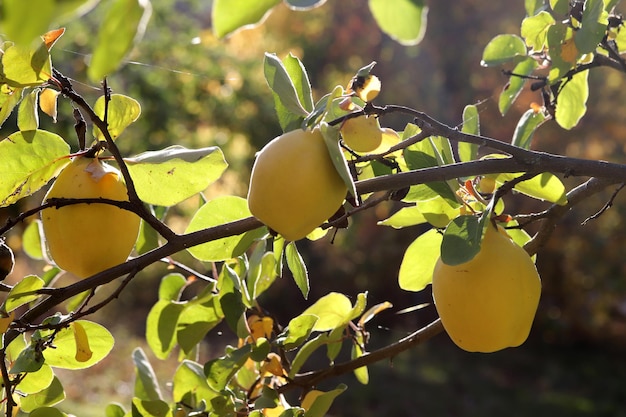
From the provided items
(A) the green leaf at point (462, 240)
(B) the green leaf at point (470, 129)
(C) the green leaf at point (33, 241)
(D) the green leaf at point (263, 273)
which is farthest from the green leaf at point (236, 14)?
(C) the green leaf at point (33, 241)

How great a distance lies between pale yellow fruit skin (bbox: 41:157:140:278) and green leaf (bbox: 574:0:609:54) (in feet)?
1.51

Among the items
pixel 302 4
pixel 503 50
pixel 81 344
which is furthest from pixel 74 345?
pixel 503 50

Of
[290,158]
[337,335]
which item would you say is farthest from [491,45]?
[290,158]

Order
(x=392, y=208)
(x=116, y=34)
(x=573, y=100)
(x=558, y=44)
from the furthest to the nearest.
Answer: (x=392, y=208)
(x=573, y=100)
(x=558, y=44)
(x=116, y=34)

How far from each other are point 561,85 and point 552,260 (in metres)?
3.95

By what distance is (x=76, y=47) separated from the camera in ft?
14.8

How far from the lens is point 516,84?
3.10 ft

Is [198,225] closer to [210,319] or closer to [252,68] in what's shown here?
[210,319]

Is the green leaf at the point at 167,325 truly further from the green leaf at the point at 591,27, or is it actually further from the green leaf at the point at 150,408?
the green leaf at the point at 591,27

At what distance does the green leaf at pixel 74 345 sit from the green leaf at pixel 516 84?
1.79ft

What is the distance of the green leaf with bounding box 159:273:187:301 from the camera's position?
92cm

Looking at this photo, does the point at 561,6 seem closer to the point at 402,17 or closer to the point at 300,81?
the point at 300,81

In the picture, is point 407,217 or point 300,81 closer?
point 300,81

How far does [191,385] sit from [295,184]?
16.8 inches
